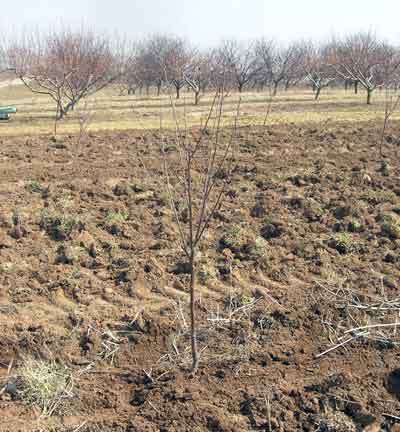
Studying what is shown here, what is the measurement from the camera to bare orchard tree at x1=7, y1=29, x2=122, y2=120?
21453mm

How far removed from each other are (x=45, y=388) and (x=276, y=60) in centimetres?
5425

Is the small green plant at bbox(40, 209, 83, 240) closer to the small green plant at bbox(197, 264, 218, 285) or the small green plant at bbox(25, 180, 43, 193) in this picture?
the small green plant at bbox(25, 180, 43, 193)

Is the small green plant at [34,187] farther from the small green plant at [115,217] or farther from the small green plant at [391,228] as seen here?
the small green plant at [391,228]

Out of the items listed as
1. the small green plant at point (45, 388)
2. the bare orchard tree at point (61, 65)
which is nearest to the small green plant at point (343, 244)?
the small green plant at point (45, 388)

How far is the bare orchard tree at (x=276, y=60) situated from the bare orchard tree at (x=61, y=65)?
2684 centimetres

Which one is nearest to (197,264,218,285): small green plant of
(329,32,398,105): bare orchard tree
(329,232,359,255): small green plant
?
(329,232,359,255): small green plant

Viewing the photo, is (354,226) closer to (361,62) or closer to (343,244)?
(343,244)

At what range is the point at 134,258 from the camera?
5.16m

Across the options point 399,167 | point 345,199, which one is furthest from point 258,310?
point 399,167

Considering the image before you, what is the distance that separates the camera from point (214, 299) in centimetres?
446

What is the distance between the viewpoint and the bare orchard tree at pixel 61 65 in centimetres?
2145

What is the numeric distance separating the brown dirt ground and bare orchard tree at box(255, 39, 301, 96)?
42982 mm

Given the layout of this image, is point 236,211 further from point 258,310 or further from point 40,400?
point 40,400

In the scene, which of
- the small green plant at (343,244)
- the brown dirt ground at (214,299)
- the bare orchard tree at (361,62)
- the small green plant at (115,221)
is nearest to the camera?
the brown dirt ground at (214,299)
